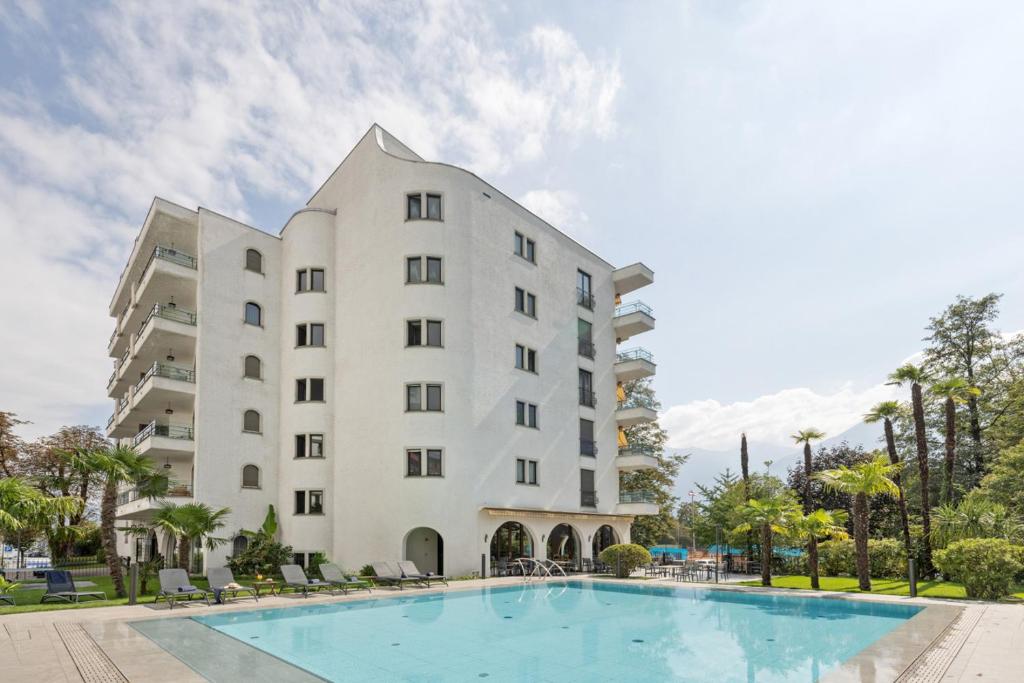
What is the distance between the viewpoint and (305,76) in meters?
Result: 19.2

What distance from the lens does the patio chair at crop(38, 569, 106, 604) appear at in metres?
19.3

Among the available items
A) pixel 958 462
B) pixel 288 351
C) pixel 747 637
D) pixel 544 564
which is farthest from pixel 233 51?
pixel 958 462

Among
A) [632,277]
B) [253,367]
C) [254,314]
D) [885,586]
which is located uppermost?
[632,277]

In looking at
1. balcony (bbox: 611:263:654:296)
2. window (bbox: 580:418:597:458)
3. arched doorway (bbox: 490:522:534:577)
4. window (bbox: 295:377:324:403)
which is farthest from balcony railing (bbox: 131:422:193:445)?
balcony (bbox: 611:263:654:296)

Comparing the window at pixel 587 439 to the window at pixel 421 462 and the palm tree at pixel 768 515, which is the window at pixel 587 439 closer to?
the window at pixel 421 462

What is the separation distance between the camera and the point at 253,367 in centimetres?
3088

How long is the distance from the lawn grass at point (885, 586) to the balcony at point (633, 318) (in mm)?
15837

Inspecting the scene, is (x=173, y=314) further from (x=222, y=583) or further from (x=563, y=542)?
(x=563, y=542)

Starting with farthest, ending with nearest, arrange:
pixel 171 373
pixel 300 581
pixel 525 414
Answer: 1. pixel 525 414
2. pixel 171 373
3. pixel 300 581

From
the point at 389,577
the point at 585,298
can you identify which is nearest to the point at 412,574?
the point at 389,577

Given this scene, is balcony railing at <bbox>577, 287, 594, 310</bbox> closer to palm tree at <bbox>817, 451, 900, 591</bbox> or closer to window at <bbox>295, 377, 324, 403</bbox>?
window at <bbox>295, 377, 324, 403</bbox>

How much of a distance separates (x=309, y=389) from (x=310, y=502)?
5085 mm

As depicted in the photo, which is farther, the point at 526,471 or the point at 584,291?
the point at 584,291

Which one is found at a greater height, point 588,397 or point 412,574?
point 588,397
